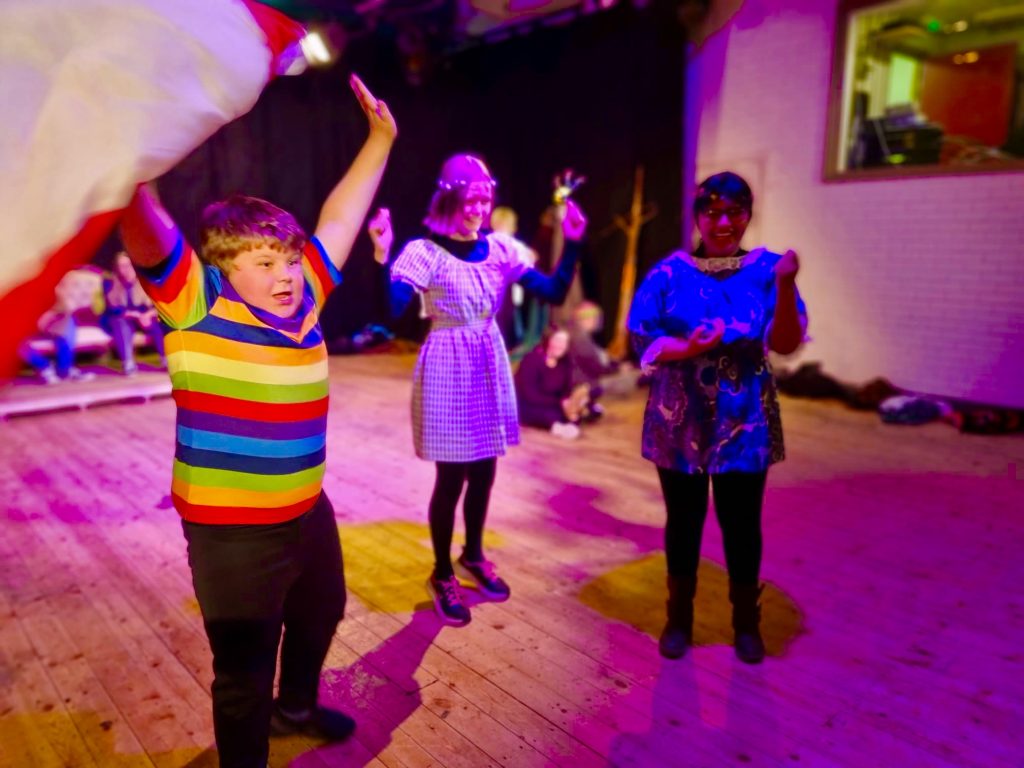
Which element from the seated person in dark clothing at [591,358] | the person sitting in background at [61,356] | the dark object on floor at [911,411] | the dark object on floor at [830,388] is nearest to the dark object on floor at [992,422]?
the dark object on floor at [911,411]

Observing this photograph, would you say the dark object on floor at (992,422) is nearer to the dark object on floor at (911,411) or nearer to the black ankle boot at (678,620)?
the dark object on floor at (911,411)

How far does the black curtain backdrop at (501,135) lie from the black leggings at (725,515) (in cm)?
545

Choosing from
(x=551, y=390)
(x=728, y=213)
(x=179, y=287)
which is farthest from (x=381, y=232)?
(x=551, y=390)

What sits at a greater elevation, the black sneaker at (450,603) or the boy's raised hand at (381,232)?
the boy's raised hand at (381,232)

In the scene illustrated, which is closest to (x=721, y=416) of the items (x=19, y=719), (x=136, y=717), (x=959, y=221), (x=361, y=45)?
(x=136, y=717)

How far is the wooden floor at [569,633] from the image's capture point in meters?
1.90

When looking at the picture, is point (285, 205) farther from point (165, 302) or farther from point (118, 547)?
point (165, 302)

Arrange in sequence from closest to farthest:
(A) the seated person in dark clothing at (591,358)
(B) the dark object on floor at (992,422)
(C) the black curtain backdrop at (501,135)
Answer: (B) the dark object on floor at (992,422), (A) the seated person in dark clothing at (591,358), (C) the black curtain backdrop at (501,135)

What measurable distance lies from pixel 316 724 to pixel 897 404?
4.98 m

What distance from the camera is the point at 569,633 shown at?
2432 millimetres

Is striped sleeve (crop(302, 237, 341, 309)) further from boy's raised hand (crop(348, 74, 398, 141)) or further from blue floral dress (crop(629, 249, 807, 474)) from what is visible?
blue floral dress (crop(629, 249, 807, 474))

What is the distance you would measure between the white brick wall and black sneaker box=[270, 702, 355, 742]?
558 cm

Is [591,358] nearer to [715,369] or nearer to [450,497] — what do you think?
[450,497]

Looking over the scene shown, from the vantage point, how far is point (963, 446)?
4.79 metres
